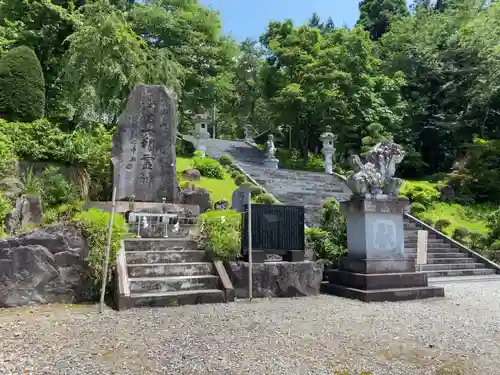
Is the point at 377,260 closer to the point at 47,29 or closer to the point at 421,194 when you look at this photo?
the point at 421,194

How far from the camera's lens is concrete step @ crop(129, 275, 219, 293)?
656 cm

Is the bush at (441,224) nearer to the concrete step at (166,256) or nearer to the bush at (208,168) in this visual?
the bush at (208,168)

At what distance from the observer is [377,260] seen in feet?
26.8

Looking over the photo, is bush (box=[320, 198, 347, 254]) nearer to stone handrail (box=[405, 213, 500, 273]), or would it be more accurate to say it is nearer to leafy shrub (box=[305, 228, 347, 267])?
leafy shrub (box=[305, 228, 347, 267])

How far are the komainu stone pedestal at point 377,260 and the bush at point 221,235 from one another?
2.30 meters

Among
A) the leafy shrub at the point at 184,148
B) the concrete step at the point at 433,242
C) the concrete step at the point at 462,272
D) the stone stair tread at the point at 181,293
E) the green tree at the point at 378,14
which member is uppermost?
the green tree at the point at 378,14

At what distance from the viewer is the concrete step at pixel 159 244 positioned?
7.64m

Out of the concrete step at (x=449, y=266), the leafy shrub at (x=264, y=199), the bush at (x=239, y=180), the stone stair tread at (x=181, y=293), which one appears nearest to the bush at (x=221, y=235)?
the stone stair tread at (x=181, y=293)

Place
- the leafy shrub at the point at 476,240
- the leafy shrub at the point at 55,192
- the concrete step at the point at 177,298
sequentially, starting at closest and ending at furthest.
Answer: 1. the concrete step at the point at 177,298
2. the leafy shrub at the point at 55,192
3. the leafy shrub at the point at 476,240

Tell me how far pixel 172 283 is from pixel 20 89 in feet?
35.7

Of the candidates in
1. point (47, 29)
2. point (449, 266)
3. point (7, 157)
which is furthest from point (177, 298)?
point (47, 29)

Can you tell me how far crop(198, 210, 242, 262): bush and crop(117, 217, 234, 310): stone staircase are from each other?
0.66ft

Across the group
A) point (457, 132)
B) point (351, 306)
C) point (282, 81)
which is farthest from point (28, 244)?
point (457, 132)

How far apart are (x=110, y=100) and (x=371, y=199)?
1434cm
